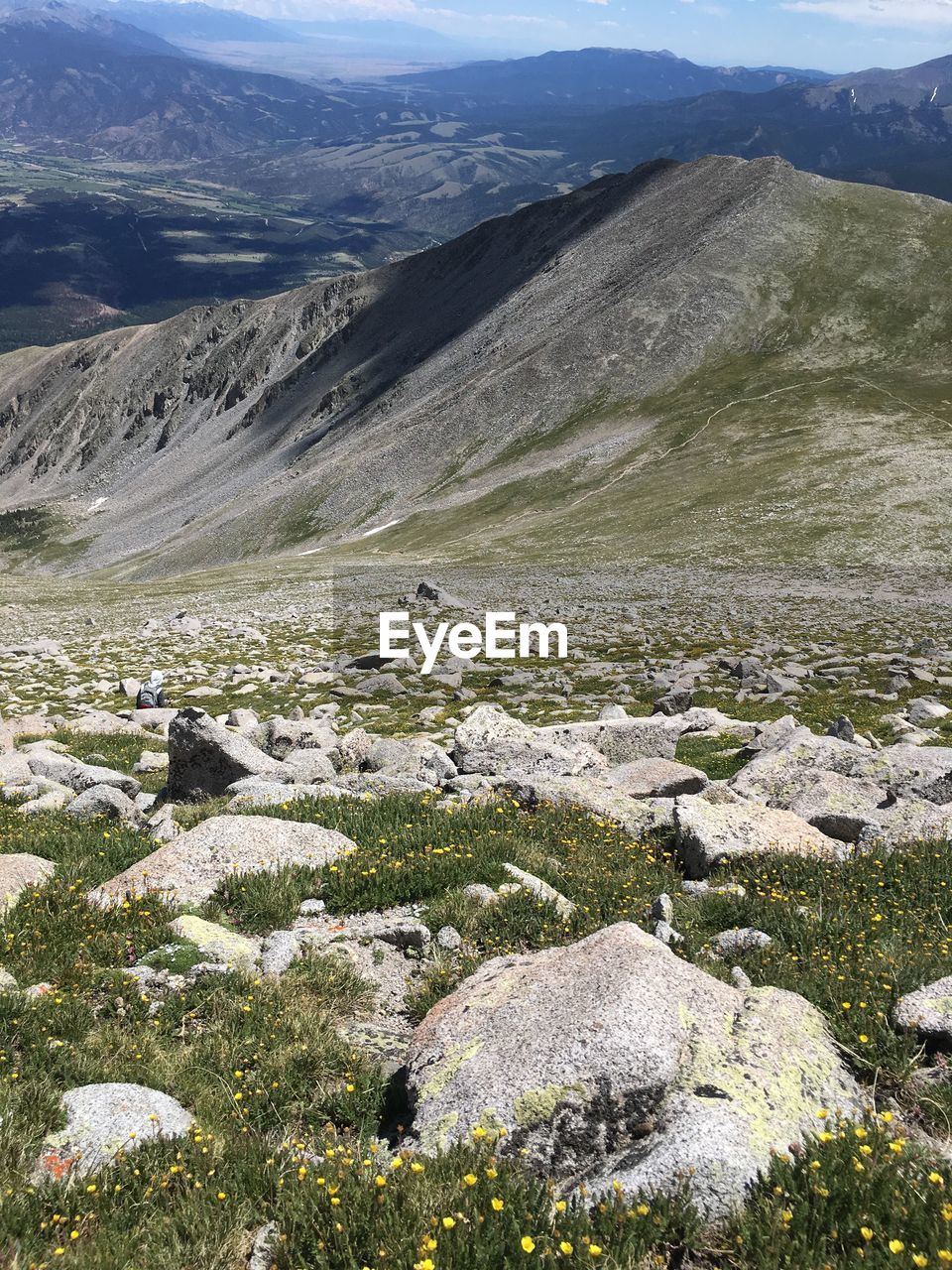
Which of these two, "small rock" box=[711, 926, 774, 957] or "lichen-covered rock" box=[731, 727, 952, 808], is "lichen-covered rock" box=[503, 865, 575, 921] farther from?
"lichen-covered rock" box=[731, 727, 952, 808]

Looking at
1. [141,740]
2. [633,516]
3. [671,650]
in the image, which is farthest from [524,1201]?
[633,516]

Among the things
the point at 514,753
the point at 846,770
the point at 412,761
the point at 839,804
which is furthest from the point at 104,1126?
the point at 846,770

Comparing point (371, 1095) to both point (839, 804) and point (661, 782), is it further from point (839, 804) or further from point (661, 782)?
point (839, 804)

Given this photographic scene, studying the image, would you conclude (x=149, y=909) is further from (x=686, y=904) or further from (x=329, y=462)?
(x=329, y=462)

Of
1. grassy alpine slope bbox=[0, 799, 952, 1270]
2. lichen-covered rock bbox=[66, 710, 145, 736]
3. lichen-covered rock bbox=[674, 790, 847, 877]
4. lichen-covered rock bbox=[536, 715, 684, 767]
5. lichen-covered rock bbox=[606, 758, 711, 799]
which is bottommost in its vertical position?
lichen-covered rock bbox=[66, 710, 145, 736]

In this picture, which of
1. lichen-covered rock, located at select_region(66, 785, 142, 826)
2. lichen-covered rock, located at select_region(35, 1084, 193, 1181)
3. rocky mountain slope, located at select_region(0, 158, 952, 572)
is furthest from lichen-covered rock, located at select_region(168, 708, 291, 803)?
rocky mountain slope, located at select_region(0, 158, 952, 572)

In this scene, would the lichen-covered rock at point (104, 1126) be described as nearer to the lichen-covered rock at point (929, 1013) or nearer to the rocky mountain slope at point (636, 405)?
the lichen-covered rock at point (929, 1013)

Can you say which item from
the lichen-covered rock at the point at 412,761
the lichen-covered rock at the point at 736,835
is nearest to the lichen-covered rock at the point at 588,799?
the lichen-covered rock at the point at 736,835
